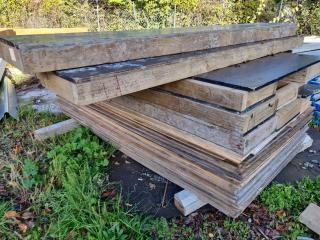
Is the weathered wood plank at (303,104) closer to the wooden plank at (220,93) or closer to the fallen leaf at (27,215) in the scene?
the wooden plank at (220,93)

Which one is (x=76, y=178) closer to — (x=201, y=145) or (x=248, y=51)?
(x=201, y=145)

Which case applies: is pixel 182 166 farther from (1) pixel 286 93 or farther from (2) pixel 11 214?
(2) pixel 11 214

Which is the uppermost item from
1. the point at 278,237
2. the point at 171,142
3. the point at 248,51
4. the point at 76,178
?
the point at 248,51

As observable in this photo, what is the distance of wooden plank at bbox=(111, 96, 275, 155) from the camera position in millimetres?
1743

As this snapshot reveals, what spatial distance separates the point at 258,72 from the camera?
6.41ft

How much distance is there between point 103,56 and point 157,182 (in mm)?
1374

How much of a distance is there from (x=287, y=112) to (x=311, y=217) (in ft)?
2.62

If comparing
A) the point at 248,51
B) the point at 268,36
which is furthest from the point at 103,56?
the point at 268,36

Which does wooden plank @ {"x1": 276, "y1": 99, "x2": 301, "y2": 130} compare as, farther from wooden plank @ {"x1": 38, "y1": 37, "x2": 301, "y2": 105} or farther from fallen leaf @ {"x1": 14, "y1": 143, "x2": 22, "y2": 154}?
fallen leaf @ {"x1": 14, "y1": 143, "x2": 22, "y2": 154}

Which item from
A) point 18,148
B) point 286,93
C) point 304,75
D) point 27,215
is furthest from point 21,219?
point 304,75

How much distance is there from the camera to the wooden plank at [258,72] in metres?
1.71

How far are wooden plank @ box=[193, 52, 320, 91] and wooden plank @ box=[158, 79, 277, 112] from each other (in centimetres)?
5

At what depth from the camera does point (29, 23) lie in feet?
32.2

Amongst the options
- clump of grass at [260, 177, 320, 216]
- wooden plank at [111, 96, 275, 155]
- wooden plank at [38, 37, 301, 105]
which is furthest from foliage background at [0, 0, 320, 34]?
wooden plank at [38, 37, 301, 105]
